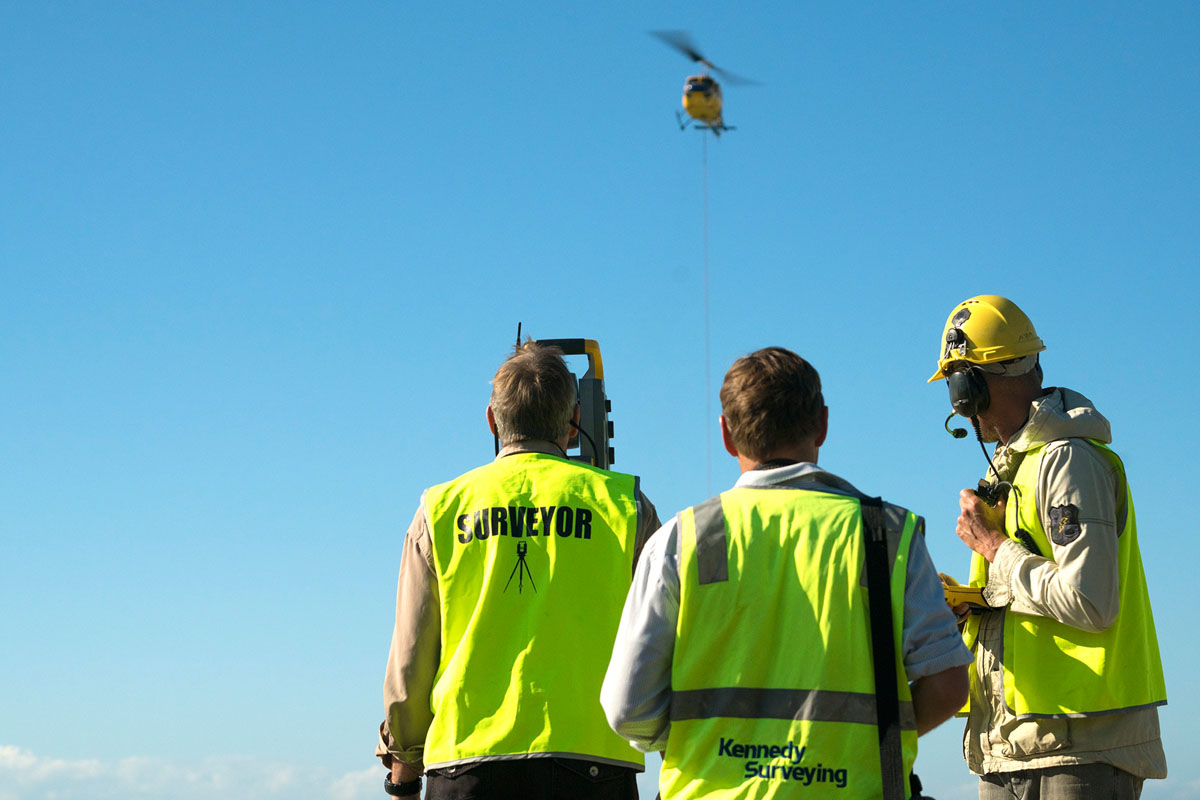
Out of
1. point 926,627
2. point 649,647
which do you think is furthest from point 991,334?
point 649,647

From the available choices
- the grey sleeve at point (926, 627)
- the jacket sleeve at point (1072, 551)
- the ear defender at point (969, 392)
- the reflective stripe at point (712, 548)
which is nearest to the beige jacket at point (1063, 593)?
the jacket sleeve at point (1072, 551)

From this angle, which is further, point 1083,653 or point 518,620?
point 1083,653

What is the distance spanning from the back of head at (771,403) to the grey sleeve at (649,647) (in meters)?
0.36

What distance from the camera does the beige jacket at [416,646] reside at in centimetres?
504

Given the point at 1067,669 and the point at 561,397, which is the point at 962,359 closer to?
the point at 1067,669

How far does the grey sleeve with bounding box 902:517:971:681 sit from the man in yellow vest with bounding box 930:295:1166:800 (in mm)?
1519

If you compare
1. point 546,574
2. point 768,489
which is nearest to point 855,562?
point 768,489

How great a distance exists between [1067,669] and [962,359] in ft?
4.69

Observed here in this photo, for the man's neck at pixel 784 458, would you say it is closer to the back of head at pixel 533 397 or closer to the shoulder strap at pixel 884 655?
the shoulder strap at pixel 884 655

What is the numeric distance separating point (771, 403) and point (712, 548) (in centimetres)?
49

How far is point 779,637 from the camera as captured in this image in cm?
371

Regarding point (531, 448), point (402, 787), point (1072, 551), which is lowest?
point (402, 787)

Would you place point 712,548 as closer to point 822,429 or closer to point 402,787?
point 822,429

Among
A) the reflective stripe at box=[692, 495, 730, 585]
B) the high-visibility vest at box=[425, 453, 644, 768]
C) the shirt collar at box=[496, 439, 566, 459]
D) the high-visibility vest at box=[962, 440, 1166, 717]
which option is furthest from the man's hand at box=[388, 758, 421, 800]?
the high-visibility vest at box=[962, 440, 1166, 717]
